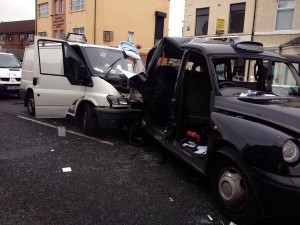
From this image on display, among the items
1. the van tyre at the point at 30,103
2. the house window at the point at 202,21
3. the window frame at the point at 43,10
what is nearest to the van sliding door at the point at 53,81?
the van tyre at the point at 30,103

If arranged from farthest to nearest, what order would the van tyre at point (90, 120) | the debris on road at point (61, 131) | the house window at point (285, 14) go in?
the house window at point (285, 14), the debris on road at point (61, 131), the van tyre at point (90, 120)

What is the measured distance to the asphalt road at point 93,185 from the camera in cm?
360

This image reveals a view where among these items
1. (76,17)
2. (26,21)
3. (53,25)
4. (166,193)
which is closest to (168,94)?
(166,193)

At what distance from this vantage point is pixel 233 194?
3.40 metres

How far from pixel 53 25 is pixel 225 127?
105 ft

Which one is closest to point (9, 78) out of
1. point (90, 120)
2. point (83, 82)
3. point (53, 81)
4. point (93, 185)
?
point (53, 81)

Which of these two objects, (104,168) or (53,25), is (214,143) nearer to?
(104,168)

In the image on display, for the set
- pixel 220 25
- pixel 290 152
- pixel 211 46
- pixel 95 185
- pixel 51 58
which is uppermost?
pixel 220 25

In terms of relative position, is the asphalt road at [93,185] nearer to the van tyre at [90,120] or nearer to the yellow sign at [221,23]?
the van tyre at [90,120]

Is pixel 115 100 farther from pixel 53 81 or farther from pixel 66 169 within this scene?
pixel 66 169

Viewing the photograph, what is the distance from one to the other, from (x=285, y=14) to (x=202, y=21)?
5.54 m

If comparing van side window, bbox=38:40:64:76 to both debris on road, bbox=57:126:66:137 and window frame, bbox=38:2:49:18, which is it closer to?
debris on road, bbox=57:126:66:137

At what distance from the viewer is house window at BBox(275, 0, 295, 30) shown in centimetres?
1702

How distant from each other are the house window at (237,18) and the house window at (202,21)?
1836 millimetres
